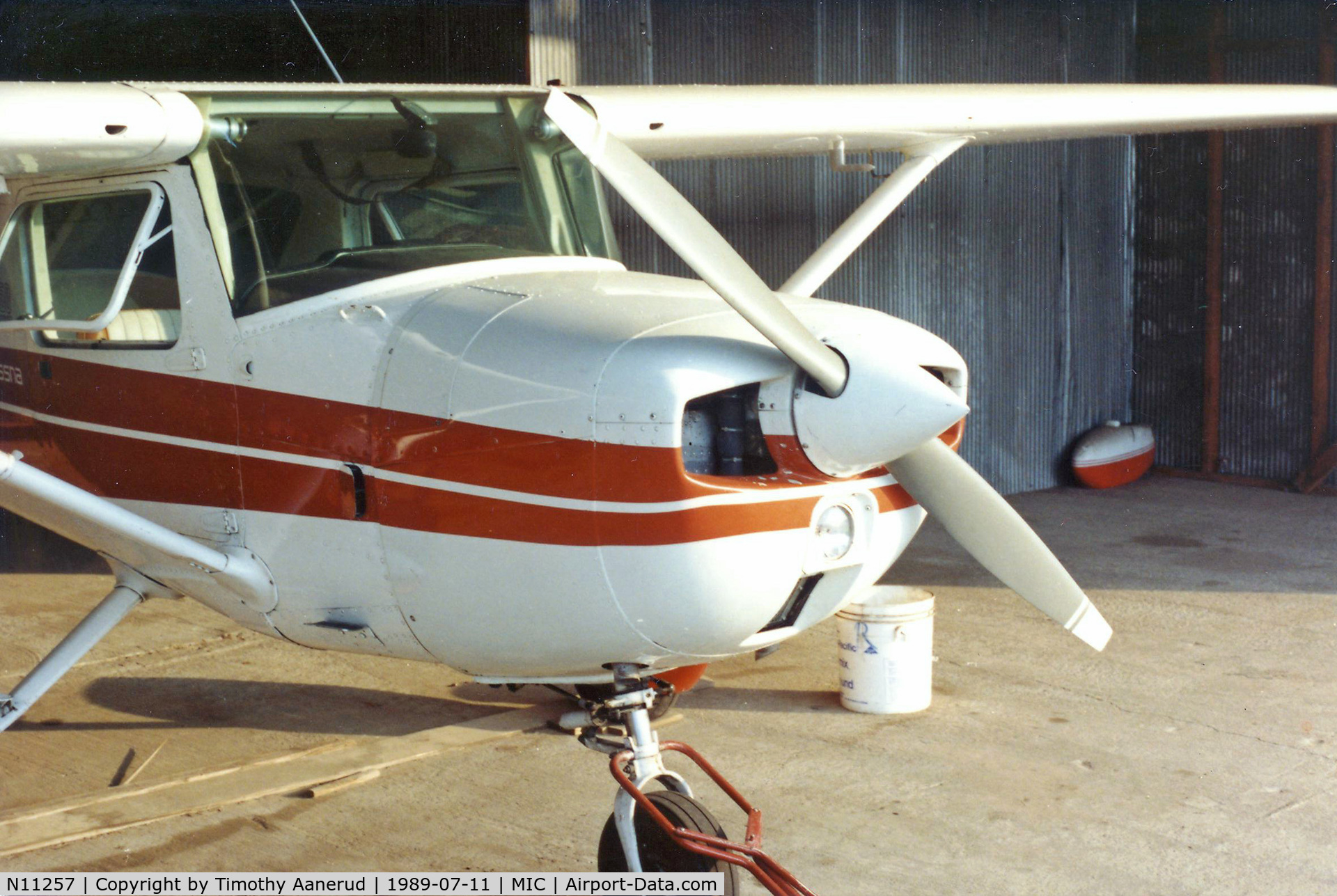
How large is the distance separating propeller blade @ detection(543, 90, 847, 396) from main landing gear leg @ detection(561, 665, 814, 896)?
93 centimetres

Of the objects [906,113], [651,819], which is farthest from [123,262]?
[906,113]

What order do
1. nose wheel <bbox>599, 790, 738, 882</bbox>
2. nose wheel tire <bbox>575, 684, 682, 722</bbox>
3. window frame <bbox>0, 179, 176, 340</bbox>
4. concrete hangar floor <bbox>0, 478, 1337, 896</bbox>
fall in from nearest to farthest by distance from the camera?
nose wheel <bbox>599, 790, 738, 882</bbox>, window frame <bbox>0, 179, 176, 340</bbox>, nose wheel tire <bbox>575, 684, 682, 722</bbox>, concrete hangar floor <bbox>0, 478, 1337, 896</bbox>

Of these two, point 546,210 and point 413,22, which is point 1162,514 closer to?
point 413,22

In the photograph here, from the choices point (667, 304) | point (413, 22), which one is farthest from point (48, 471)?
point (413, 22)

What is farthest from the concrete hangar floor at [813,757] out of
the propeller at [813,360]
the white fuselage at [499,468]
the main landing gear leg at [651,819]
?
the propeller at [813,360]

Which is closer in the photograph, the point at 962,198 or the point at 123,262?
the point at 123,262

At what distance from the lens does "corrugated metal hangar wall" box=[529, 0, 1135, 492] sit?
8523 mm

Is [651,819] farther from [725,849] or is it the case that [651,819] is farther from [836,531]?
[836,531]

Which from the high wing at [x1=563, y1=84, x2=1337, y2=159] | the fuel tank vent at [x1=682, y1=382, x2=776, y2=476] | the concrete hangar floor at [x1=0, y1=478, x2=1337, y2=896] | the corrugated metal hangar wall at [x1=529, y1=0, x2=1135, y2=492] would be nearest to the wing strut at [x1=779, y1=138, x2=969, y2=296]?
the high wing at [x1=563, y1=84, x2=1337, y2=159]

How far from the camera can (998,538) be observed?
11.3 feet

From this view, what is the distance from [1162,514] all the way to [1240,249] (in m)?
2.58

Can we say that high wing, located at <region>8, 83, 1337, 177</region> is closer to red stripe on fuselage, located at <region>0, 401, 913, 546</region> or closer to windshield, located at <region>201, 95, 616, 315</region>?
windshield, located at <region>201, 95, 616, 315</region>

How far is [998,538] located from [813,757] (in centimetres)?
170

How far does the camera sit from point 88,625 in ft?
14.3
